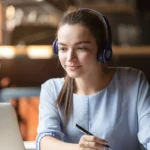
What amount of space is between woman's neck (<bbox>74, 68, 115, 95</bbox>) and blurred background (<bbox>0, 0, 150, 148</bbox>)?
6.19 feet

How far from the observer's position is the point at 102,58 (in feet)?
3.74

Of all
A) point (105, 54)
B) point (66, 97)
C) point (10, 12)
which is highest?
point (10, 12)

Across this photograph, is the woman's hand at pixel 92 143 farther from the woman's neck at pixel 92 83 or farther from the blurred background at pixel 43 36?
the blurred background at pixel 43 36

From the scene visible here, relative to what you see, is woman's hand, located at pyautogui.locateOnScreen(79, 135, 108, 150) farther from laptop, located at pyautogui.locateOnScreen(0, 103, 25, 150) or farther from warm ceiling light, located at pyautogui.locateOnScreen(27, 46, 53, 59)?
warm ceiling light, located at pyautogui.locateOnScreen(27, 46, 53, 59)

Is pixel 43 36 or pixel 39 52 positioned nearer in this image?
pixel 39 52

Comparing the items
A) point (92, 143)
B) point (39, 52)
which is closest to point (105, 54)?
point (92, 143)

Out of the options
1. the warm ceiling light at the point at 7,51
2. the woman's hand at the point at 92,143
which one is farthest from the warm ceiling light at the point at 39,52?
the woman's hand at the point at 92,143

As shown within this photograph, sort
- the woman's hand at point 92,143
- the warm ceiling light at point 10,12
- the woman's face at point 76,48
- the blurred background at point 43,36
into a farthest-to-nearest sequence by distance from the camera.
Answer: the warm ceiling light at point 10,12
the blurred background at point 43,36
the woman's face at point 76,48
the woman's hand at point 92,143

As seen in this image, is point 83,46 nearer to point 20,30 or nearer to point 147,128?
point 147,128

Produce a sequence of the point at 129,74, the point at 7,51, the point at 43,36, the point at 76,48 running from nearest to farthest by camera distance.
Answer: the point at 76,48
the point at 129,74
the point at 7,51
the point at 43,36

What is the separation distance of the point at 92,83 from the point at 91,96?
43 millimetres

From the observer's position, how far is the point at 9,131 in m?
1.21

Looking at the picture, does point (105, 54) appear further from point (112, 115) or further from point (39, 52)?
point (39, 52)

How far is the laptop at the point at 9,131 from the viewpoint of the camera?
3.93ft
